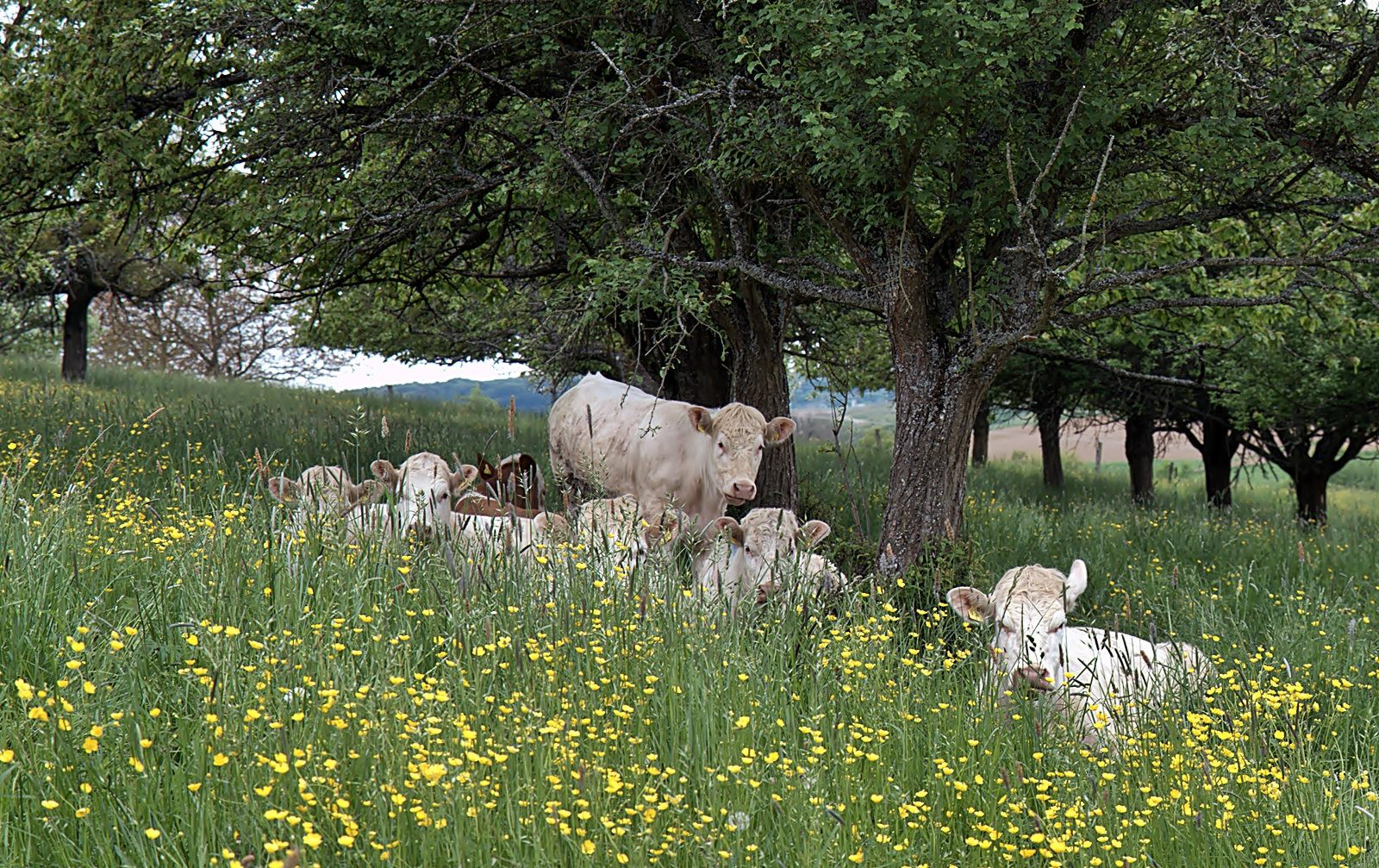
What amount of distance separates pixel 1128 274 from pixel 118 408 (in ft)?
39.4

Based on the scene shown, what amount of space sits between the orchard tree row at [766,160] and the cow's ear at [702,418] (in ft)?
2.42

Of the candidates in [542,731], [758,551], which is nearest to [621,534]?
[758,551]

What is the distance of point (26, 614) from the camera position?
4.30 metres

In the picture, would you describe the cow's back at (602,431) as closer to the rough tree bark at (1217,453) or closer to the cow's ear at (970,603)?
the cow's ear at (970,603)

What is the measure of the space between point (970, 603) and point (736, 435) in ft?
9.89

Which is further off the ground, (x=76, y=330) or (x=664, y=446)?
(x=76, y=330)

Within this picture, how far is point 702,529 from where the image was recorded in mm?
7887

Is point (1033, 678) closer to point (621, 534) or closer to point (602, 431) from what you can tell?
point (621, 534)

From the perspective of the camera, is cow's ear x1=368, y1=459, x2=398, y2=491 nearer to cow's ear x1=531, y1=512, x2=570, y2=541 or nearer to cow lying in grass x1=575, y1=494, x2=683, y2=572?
cow's ear x1=531, y1=512, x2=570, y2=541

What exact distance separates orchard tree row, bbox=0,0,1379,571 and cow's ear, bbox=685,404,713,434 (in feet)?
2.42

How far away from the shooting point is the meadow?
3240 mm

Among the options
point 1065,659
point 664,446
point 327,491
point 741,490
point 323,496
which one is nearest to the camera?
point 1065,659

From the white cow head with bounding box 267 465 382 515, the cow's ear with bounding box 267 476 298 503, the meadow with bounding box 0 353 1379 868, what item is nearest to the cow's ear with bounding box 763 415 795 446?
the meadow with bounding box 0 353 1379 868

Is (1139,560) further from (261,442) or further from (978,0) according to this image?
(261,442)
